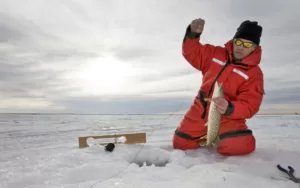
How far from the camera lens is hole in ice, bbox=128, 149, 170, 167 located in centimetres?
355

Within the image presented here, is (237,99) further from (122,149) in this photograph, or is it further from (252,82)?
(122,149)

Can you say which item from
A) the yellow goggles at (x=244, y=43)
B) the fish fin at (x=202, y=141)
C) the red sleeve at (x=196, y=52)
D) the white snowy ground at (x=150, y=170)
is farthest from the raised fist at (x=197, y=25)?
the white snowy ground at (x=150, y=170)

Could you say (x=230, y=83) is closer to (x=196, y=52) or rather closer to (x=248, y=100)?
(x=248, y=100)

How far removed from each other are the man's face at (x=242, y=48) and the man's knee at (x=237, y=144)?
110cm

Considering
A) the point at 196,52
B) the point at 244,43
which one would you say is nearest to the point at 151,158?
the point at 196,52

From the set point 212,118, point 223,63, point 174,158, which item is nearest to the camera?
point 212,118

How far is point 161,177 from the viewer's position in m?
2.48

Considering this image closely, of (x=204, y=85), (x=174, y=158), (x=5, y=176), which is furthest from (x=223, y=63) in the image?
(x=5, y=176)

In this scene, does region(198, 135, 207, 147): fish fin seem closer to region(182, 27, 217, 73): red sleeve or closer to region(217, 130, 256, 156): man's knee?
region(217, 130, 256, 156): man's knee

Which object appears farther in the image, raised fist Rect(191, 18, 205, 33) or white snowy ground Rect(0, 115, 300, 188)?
raised fist Rect(191, 18, 205, 33)

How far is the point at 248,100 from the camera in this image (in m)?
3.43

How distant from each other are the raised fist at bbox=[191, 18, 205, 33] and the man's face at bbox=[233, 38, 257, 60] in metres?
0.55

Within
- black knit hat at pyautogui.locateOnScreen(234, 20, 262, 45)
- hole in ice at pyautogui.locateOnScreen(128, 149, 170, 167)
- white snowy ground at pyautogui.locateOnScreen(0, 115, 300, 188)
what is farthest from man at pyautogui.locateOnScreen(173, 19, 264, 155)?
hole in ice at pyautogui.locateOnScreen(128, 149, 170, 167)

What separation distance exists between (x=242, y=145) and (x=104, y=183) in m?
2.05
